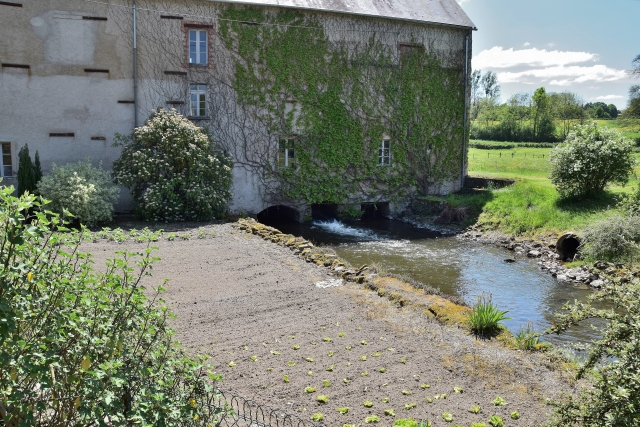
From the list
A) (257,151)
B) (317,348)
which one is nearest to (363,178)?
(257,151)

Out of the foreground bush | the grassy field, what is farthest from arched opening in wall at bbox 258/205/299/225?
the foreground bush

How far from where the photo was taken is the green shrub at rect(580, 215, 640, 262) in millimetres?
12531

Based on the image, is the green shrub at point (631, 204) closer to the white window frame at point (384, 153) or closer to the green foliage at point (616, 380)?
the white window frame at point (384, 153)

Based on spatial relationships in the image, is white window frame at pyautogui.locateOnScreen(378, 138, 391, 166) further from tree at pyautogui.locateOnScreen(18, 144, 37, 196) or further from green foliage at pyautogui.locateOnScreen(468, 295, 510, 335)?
green foliage at pyautogui.locateOnScreen(468, 295, 510, 335)

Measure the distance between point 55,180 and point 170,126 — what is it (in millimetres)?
3603

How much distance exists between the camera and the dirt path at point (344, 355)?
5.34 meters

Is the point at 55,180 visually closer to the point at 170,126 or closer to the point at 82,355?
the point at 170,126

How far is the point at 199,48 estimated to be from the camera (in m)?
17.4

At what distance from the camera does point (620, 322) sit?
3879 millimetres

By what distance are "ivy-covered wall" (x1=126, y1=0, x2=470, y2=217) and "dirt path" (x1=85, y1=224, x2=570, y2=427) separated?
9.33 m

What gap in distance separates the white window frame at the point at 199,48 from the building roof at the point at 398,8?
1415 mm

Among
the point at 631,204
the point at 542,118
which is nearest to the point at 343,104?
the point at 631,204

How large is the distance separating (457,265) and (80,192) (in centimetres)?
1055

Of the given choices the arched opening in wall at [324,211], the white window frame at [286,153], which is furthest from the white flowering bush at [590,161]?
the white window frame at [286,153]
